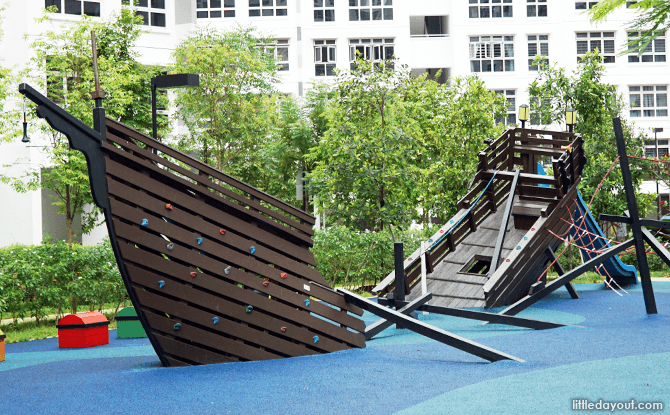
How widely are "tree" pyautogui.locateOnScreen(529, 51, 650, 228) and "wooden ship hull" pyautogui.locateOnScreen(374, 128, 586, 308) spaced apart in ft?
13.8

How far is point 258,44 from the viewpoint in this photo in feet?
84.7

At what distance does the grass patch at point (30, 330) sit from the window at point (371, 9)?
21.1 meters

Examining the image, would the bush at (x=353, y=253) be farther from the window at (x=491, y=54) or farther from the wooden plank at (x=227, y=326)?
the window at (x=491, y=54)

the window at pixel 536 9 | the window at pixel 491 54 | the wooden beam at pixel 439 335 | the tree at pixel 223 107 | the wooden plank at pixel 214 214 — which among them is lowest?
the wooden beam at pixel 439 335

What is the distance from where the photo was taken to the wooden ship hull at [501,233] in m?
10.0

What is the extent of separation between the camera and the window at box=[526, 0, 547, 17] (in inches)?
1189

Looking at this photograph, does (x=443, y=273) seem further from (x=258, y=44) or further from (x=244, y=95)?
(x=258, y=44)

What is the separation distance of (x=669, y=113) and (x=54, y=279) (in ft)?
92.9

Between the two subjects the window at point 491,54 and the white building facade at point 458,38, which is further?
the window at point 491,54

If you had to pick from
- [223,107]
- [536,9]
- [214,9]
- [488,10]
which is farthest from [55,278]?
[536,9]

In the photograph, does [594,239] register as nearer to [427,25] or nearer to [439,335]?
[439,335]

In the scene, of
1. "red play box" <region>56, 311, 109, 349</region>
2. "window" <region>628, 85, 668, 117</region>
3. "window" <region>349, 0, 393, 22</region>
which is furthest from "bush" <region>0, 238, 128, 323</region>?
"window" <region>628, 85, 668, 117</region>

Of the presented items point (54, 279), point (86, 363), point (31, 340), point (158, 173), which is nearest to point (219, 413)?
point (158, 173)

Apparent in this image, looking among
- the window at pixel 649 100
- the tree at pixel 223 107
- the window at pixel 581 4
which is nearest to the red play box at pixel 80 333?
the tree at pixel 223 107
